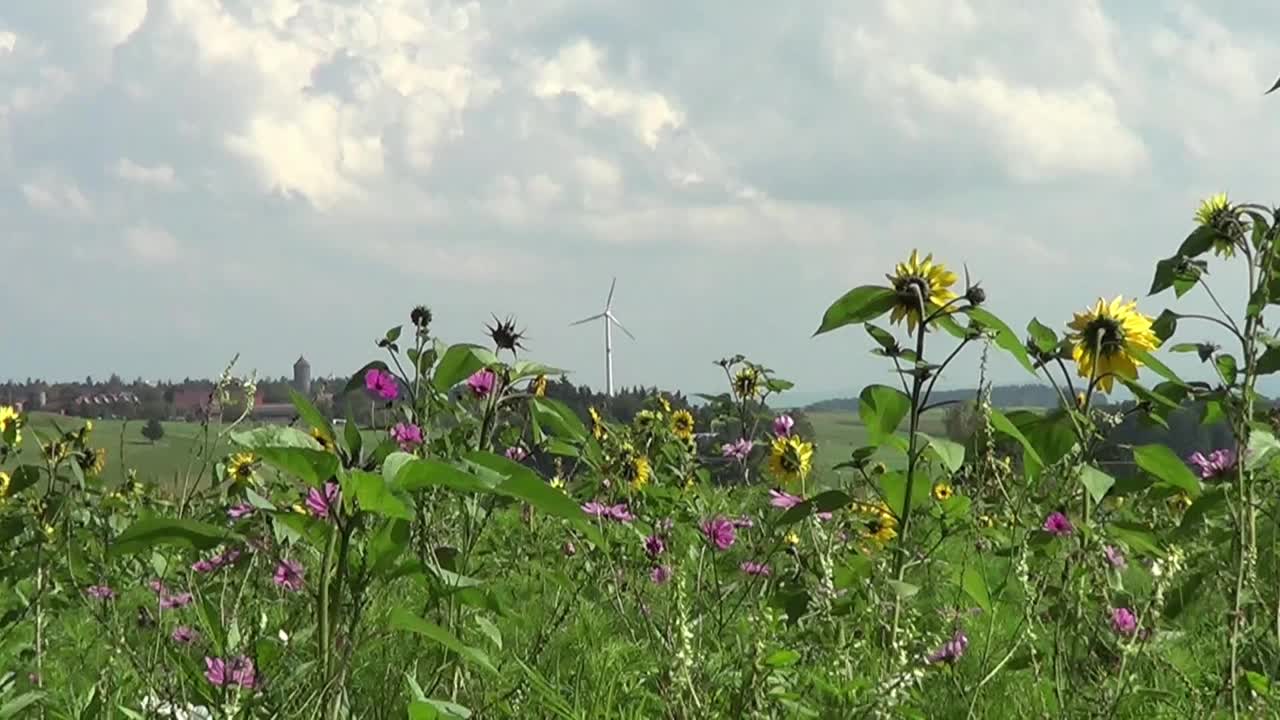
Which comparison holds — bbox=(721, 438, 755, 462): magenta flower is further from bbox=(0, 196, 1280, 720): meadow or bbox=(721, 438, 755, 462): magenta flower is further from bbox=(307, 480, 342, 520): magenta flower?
bbox=(307, 480, 342, 520): magenta flower

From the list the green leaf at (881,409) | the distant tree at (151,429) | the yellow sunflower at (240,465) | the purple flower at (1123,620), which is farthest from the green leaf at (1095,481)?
the yellow sunflower at (240,465)

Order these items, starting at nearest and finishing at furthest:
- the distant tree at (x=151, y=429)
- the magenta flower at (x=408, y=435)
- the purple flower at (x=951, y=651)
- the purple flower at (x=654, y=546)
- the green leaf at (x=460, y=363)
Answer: the green leaf at (x=460, y=363)
the magenta flower at (x=408, y=435)
the purple flower at (x=951, y=651)
the purple flower at (x=654, y=546)
the distant tree at (x=151, y=429)

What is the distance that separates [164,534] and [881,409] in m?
1.16

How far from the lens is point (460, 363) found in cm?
217

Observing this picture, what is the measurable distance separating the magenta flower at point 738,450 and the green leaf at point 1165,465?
3284 millimetres

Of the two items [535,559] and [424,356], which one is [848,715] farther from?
[535,559]

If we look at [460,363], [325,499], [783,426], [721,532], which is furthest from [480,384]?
[783,426]

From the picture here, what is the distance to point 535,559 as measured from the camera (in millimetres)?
5496

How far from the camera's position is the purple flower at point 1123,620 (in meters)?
2.66

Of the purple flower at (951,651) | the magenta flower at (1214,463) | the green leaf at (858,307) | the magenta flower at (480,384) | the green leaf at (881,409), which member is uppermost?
the green leaf at (858,307)

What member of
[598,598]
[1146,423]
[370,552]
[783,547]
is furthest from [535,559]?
[370,552]

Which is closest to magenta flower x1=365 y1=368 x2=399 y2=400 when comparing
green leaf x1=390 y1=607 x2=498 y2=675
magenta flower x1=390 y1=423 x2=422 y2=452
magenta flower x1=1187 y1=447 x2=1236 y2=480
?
magenta flower x1=390 y1=423 x2=422 y2=452

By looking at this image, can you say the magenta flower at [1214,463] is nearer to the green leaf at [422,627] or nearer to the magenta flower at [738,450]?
the green leaf at [422,627]

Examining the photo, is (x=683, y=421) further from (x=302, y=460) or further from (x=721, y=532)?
(x=302, y=460)
